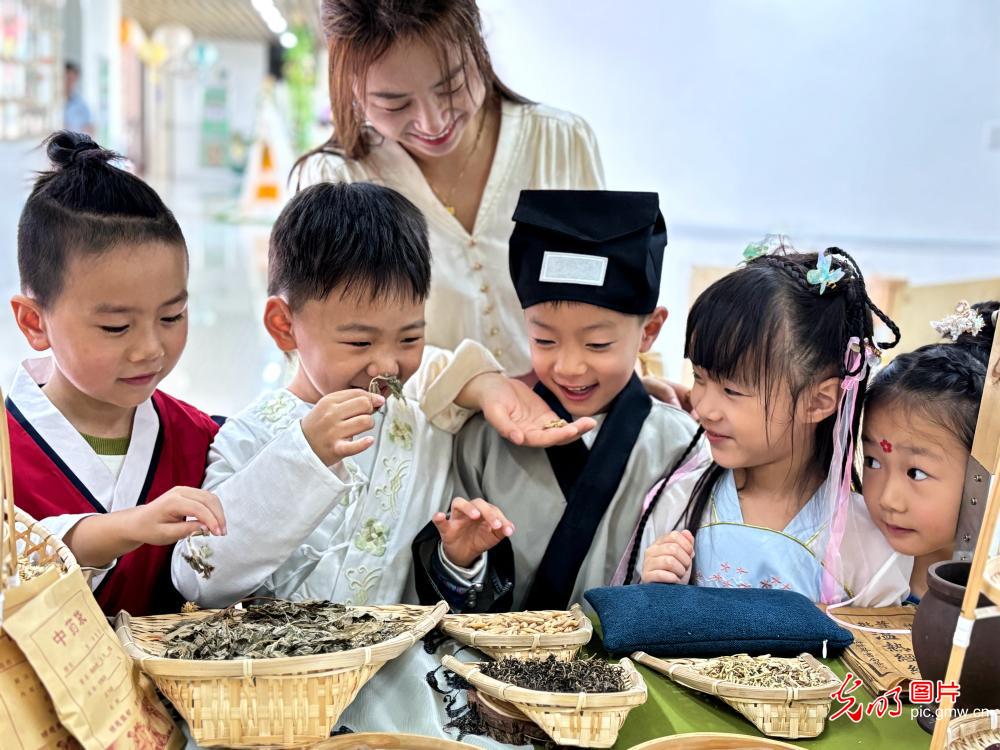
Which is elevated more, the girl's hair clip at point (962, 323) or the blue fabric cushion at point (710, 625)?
the girl's hair clip at point (962, 323)

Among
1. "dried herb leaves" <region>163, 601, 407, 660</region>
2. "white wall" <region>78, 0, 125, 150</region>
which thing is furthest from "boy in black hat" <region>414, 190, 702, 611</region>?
"white wall" <region>78, 0, 125, 150</region>

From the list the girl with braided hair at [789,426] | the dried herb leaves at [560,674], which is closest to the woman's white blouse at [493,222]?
the girl with braided hair at [789,426]

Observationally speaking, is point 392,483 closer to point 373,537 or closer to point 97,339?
point 373,537

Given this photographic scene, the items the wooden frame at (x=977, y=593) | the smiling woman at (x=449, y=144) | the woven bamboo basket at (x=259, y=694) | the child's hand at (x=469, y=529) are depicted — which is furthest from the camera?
the smiling woman at (x=449, y=144)

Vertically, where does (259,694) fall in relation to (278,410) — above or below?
below

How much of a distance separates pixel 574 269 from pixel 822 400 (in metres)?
0.48

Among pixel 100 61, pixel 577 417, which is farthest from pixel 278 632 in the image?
pixel 100 61

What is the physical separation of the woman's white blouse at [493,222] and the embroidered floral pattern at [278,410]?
0.62 metres

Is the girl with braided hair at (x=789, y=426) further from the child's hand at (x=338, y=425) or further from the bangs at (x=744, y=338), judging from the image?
the child's hand at (x=338, y=425)

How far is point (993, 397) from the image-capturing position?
53.3 inches

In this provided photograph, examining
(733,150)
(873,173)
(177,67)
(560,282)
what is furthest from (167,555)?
(177,67)

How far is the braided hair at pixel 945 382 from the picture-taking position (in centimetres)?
158

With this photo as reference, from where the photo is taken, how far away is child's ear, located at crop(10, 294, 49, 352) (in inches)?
60.9

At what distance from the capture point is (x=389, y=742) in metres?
1.13
